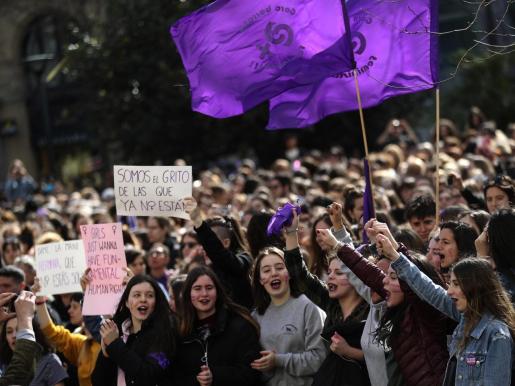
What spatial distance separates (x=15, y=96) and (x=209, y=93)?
32.0 meters

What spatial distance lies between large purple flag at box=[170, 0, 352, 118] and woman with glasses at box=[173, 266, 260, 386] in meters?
1.65

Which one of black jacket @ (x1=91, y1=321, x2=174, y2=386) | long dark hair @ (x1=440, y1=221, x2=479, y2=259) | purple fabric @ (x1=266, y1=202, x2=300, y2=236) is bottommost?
black jacket @ (x1=91, y1=321, x2=174, y2=386)

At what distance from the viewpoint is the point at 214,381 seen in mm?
7270

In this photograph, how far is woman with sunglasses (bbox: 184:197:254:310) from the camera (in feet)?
26.4

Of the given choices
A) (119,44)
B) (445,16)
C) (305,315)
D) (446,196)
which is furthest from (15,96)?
(305,315)

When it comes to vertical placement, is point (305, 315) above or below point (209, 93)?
below

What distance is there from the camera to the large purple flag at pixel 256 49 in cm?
838

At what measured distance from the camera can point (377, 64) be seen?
349 inches

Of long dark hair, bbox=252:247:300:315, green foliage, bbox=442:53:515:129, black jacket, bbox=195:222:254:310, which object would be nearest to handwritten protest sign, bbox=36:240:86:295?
black jacket, bbox=195:222:254:310

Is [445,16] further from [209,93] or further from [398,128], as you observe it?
[209,93]

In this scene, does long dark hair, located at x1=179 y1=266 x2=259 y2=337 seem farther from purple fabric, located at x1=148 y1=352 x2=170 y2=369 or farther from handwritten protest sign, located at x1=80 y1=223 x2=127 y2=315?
handwritten protest sign, located at x1=80 y1=223 x2=127 y2=315

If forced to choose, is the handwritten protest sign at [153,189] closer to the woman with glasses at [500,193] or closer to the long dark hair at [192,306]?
the long dark hair at [192,306]

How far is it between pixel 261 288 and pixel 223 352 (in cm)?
52

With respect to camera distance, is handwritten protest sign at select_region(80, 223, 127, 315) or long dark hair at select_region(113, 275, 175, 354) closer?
long dark hair at select_region(113, 275, 175, 354)
